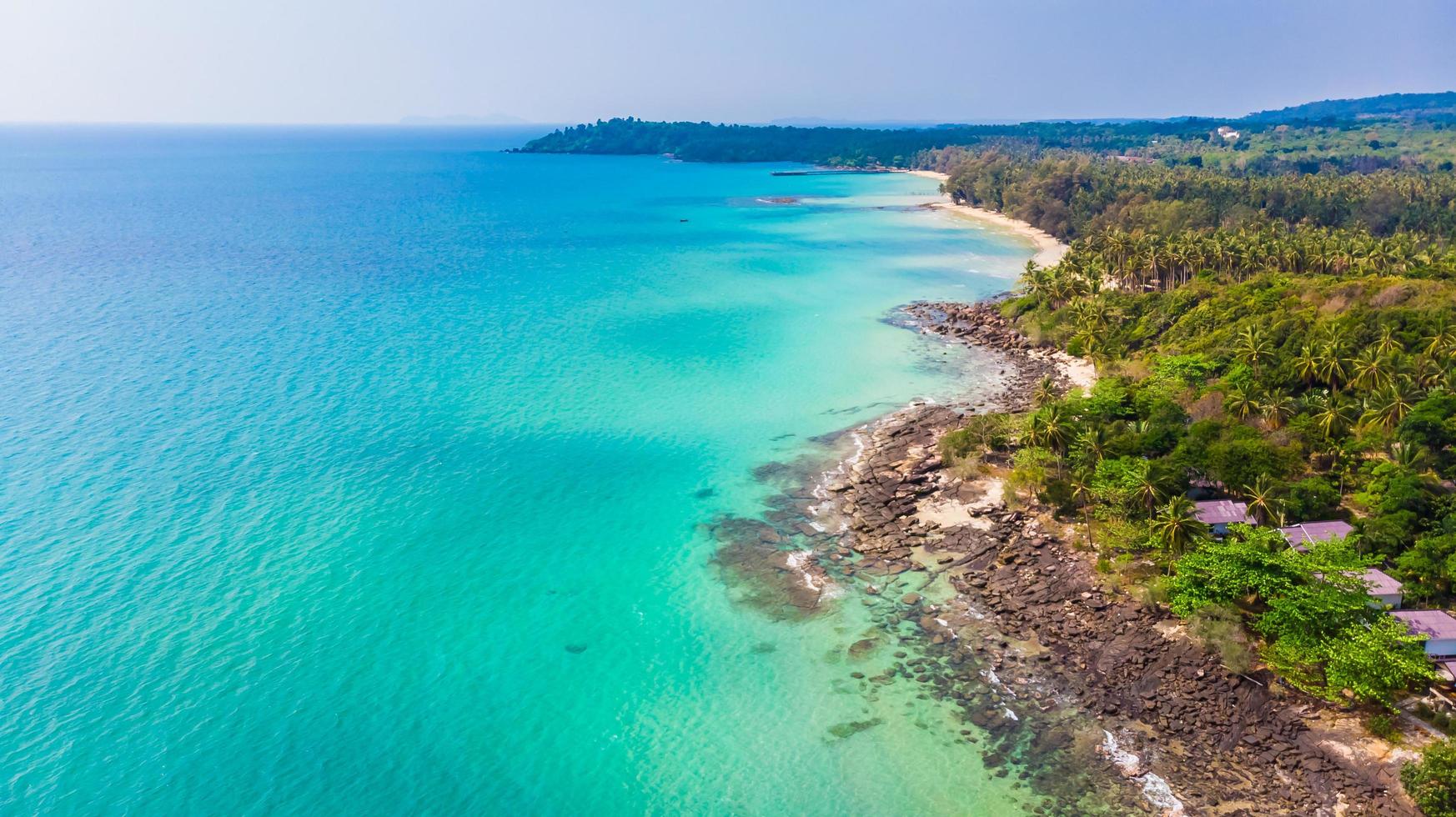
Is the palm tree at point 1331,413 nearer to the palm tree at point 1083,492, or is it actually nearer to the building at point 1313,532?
the building at point 1313,532

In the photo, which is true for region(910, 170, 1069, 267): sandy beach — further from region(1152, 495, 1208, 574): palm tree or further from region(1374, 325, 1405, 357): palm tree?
region(1152, 495, 1208, 574): palm tree

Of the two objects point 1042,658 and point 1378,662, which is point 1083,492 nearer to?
point 1042,658

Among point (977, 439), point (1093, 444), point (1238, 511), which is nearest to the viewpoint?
point (1238, 511)

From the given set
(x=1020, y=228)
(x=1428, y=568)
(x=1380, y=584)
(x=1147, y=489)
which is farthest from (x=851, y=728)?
(x=1020, y=228)

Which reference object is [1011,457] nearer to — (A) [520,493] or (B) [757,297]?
(A) [520,493]

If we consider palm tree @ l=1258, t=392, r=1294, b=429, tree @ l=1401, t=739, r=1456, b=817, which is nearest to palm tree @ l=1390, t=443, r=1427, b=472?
palm tree @ l=1258, t=392, r=1294, b=429

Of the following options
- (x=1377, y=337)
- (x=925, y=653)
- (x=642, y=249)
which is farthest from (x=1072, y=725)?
(x=642, y=249)

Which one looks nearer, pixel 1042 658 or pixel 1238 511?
pixel 1042 658
